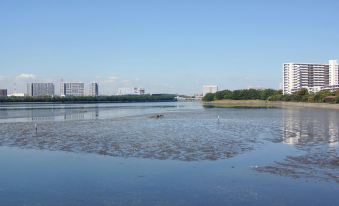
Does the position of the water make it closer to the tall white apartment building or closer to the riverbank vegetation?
the riverbank vegetation

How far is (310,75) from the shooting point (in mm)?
193875

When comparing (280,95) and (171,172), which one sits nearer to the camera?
(171,172)

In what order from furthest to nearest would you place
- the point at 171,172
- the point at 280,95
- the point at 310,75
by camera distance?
the point at 310,75, the point at 280,95, the point at 171,172

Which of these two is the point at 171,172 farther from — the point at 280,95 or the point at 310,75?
the point at 310,75

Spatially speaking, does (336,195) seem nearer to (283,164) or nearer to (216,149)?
(283,164)

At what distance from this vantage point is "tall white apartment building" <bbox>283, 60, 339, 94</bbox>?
190875mm

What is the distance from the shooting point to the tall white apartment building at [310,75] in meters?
191

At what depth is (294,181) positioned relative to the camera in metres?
13.6

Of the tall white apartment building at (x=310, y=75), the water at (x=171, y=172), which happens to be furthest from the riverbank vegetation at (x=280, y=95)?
the water at (x=171, y=172)

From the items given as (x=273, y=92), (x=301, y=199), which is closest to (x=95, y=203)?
(x=301, y=199)

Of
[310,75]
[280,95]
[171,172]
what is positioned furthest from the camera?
[310,75]

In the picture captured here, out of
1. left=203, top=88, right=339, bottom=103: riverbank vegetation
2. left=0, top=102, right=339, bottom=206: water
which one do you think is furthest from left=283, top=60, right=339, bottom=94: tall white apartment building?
left=0, top=102, right=339, bottom=206: water

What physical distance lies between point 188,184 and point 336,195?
4413 millimetres

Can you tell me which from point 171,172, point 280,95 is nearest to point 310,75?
point 280,95
